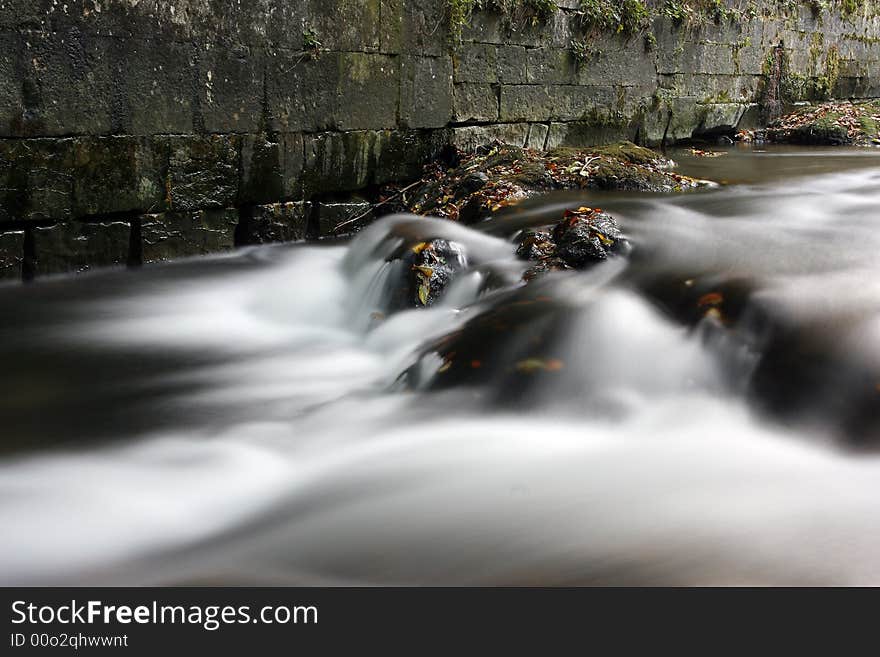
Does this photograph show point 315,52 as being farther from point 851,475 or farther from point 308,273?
point 851,475

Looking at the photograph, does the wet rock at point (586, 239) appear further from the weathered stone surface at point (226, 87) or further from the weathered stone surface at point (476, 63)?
the weathered stone surface at point (476, 63)

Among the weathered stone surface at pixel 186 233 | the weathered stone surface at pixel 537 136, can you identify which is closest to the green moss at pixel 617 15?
the weathered stone surface at pixel 537 136

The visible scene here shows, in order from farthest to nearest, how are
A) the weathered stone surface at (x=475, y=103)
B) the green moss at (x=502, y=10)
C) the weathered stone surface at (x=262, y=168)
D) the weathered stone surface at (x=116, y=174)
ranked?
1. the weathered stone surface at (x=475, y=103)
2. the green moss at (x=502, y=10)
3. the weathered stone surface at (x=262, y=168)
4. the weathered stone surface at (x=116, y=174)

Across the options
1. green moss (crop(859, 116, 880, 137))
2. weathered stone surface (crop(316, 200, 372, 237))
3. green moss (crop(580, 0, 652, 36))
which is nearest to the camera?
weathered stone surface (crop(316, 200, 372, 237))

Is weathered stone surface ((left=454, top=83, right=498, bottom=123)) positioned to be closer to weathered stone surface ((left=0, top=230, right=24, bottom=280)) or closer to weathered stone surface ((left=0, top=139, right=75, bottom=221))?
weathered stone surface ((left=0, top=139, right=75, bottom=221))

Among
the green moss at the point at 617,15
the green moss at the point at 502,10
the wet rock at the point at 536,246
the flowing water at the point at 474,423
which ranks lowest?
Answer: the flowing water at the point at 474,423

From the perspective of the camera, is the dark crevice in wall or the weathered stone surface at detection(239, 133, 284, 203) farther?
the weathered stone surface at detection(239, 133, 284, 203)

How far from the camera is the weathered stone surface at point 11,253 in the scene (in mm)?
4781

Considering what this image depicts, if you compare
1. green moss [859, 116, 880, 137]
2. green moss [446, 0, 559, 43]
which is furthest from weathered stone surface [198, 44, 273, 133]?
green moss [859, 116, 880, 137]

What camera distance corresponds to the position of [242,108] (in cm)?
549

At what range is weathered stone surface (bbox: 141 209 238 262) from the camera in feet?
17.6

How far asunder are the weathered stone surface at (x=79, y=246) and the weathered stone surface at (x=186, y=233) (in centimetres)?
14

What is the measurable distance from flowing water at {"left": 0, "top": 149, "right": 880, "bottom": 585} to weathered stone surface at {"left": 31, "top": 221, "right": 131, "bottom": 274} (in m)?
0.12
